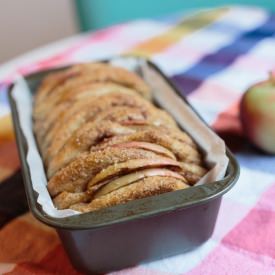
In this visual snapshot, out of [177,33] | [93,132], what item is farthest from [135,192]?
[177,33]

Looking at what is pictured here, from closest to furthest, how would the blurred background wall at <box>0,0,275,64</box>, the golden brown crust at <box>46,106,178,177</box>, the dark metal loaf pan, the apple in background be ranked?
the dark metal loaf pan, the golden brown crust at <box>46,106,178,177</box>, the apple in background, the blurred background wall at <box>0,0,275,64</box>

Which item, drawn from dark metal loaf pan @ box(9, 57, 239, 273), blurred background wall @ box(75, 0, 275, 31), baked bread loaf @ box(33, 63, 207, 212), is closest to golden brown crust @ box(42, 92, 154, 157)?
baked bread loaf @ box(33, 63, 207, 212)

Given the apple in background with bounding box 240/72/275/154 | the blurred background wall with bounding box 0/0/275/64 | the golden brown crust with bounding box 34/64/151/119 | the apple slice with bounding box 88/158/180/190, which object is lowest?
the blurred background wall with bounding box 0/0/275/64

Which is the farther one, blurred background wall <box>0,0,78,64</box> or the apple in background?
blurred background wall <box>0,0,78,64</box>

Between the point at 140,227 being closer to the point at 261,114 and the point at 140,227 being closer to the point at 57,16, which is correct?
the point at 261,114

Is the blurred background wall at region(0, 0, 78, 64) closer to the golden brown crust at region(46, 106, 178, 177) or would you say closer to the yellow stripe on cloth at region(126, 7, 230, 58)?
the yellow stripe on cloth at region(126, 7, 230, 58)

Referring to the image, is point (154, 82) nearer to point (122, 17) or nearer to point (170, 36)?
point (170, 36)

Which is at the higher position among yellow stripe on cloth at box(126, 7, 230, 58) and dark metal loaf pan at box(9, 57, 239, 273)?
dark metal loaf pan at box(9, 57, 239, 273)
